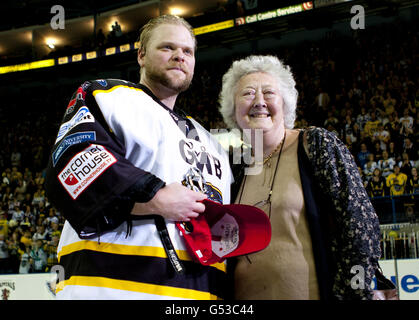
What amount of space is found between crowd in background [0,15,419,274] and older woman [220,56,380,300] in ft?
17.4

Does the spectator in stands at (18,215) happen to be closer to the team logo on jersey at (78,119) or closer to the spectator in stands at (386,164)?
the spectator in stands at (386,164)

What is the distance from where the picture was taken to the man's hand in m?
1.46

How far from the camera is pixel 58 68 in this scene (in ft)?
55.7

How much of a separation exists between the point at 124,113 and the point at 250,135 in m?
0.83

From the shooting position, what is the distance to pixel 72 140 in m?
1.46

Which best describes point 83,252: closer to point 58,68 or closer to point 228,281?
point 228,281

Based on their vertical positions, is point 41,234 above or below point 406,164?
below

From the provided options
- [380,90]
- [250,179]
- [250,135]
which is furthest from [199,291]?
[380,90]

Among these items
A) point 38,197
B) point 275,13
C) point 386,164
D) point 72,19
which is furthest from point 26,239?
point 72,19

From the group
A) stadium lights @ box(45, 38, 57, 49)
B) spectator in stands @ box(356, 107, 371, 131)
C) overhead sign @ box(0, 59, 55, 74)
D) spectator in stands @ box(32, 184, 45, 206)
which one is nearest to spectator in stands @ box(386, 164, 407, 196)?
spectator in stands @ box(356, 107, 371, 131)

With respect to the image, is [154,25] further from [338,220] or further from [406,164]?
[406,164]

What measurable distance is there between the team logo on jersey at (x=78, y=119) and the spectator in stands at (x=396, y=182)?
648cm

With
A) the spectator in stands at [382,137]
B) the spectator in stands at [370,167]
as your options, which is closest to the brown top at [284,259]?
the spectator in stands at [370,167]

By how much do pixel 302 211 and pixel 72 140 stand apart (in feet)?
3.47
